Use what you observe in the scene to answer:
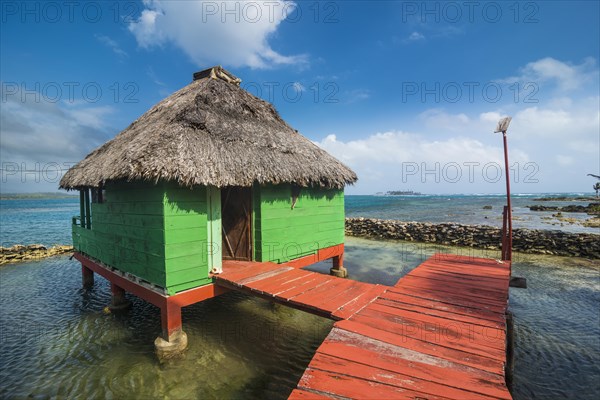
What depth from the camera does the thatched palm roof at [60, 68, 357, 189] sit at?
5277 mm

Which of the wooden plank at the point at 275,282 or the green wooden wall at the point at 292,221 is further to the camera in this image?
the green wooden wall at the point at 292,221

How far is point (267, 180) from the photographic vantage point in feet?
21.0

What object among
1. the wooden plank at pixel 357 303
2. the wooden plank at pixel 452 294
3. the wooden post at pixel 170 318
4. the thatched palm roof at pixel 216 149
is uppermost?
the thatched palm roof at pixel 216 149

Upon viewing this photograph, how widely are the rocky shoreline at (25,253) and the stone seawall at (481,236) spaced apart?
18.9m

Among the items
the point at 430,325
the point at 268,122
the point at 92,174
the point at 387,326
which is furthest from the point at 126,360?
the point at 268,122

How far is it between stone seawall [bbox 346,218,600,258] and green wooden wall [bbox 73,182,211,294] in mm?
15759

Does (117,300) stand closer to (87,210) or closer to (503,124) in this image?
(87,210)

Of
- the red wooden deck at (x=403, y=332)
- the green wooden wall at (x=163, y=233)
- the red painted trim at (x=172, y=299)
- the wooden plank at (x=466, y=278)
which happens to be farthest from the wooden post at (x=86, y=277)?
the wooden plank at (x=466, y=278)

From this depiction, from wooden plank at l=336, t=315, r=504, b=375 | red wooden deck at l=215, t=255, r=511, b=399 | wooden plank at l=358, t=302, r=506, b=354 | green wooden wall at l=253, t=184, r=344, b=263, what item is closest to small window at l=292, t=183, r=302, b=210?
green wooden wall at l=253, t=184, r=344, b=263

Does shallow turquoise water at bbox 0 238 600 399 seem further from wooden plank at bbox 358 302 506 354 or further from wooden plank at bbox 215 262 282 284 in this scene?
wooden plank at bbox 358 302 506 354

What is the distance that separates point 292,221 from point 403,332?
450cm

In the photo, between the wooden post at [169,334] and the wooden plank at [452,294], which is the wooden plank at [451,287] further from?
the wooden post at [169,334]

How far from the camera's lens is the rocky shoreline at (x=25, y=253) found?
13.9m

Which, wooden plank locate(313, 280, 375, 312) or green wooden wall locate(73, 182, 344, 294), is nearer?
wooden plank locate(313, 280, 375, 312)
